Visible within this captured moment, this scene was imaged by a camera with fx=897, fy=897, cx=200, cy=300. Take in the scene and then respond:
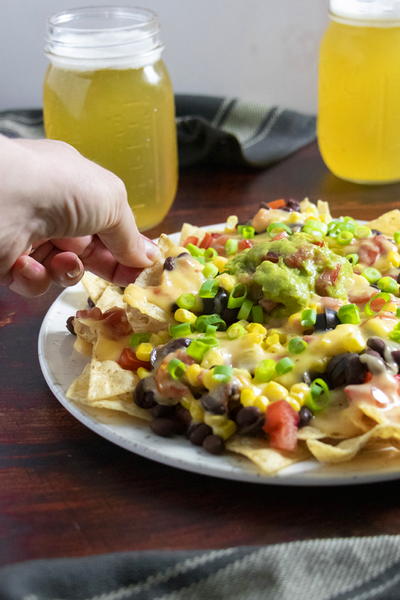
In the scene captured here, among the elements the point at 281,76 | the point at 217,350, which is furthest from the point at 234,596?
the point at 281,76

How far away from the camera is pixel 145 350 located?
2.35m

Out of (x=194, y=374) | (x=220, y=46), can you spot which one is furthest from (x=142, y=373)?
(x=220, y=46)

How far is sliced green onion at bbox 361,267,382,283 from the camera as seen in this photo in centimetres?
261

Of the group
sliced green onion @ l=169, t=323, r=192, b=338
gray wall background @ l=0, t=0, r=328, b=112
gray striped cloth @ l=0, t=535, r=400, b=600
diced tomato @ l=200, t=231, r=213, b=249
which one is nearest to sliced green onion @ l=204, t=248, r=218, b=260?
diced tomato @ l=200, t=231, r=213, b=249

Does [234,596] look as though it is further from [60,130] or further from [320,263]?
[60,130]

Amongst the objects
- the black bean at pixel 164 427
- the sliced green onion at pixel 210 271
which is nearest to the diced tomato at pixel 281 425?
the black bean at pixel 164 427

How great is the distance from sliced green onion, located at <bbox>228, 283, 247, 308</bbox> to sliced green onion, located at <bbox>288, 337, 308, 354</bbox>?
274 mm

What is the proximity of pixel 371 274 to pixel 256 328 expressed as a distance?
19.2 inches

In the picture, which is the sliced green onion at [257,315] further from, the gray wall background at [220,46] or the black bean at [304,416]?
the gray wall background at [220,46]

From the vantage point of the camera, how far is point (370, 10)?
3525 mm

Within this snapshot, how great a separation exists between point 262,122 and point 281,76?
636 millimetres

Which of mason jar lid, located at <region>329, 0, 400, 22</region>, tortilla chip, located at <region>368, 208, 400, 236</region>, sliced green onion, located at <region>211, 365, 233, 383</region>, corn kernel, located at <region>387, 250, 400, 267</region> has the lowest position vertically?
tortilla chip, located at <region>368, 208, 400, 236</region>

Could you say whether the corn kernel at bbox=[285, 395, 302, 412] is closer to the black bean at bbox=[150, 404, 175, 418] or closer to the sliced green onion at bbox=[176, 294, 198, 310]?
the black bean at bbox=[150, 404, 175, 418]

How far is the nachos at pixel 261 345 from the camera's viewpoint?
6.70 ft
